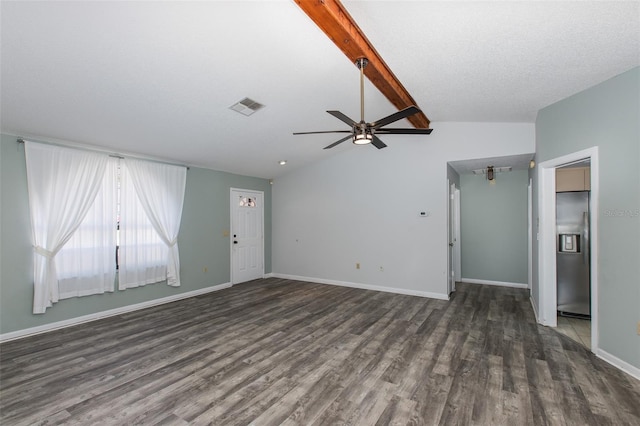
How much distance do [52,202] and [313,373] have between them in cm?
406

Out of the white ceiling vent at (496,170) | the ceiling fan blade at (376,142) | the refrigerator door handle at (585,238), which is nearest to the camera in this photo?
the ceiling fan blade at (376,142)

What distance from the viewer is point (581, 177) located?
13.6 ft

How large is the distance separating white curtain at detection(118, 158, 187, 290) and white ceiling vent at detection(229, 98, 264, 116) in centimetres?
222

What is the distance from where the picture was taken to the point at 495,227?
632cm

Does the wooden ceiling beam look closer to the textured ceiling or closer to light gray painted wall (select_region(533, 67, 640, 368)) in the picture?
the textured ceiling

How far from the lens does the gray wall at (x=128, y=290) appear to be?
3.55m

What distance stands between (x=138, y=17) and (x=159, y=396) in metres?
3.02

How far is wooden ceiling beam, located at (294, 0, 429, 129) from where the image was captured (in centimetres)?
223

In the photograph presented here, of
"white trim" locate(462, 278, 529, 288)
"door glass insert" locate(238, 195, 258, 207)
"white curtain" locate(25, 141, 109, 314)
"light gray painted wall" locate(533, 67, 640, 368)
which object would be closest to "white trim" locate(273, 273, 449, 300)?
"white trim" locate(462, 278, 529, 288)

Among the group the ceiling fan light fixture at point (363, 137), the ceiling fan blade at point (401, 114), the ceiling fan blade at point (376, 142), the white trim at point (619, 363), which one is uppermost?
the ceiling fan blade at point (401, 114)

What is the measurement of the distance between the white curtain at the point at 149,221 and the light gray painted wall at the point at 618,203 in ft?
19.6

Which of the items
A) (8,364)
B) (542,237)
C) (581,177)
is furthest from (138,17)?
(581,177)

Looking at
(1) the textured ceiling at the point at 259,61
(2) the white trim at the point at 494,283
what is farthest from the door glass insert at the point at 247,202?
(2) the white trim at the point at 494,283

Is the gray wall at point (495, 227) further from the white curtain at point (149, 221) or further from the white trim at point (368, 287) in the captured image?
the white curtain at point (149, 221)
